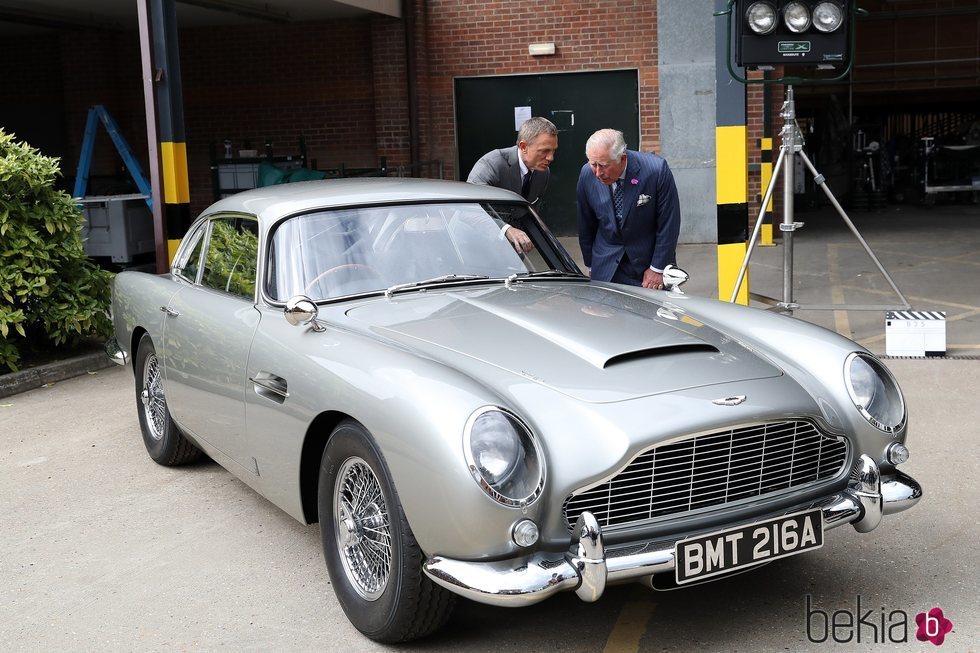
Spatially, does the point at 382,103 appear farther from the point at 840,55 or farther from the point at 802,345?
the point at 802,345

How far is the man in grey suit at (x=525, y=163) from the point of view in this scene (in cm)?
605

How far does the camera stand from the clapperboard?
289 inches

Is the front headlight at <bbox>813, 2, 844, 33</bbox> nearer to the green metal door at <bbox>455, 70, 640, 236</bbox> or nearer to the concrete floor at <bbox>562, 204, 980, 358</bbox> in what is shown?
the concrete floor at <bbox>562, 204, 980, 358</bbox>

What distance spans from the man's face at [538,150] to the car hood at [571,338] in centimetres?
195

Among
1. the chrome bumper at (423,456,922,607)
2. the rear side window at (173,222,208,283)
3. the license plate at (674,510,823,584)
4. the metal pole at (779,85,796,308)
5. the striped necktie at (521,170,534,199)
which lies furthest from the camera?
the metal pole at (779,85,796,308)

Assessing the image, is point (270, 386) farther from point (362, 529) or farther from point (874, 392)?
point (874, 392)

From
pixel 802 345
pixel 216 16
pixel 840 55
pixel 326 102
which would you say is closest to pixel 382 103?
pixel 326 102

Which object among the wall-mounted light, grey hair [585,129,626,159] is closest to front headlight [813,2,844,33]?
grey hair [585,129,626,159]

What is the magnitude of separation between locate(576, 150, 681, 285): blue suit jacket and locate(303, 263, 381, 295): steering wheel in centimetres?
206

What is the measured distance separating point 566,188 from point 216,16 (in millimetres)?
5737

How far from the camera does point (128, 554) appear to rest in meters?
4.30

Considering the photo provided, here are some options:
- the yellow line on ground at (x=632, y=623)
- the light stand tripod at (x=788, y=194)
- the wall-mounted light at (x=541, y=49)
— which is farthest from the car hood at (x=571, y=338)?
the wall-mounted light at (x=541, y=49)

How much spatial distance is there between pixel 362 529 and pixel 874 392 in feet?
6.00

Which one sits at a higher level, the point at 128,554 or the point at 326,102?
the point at 326,102
